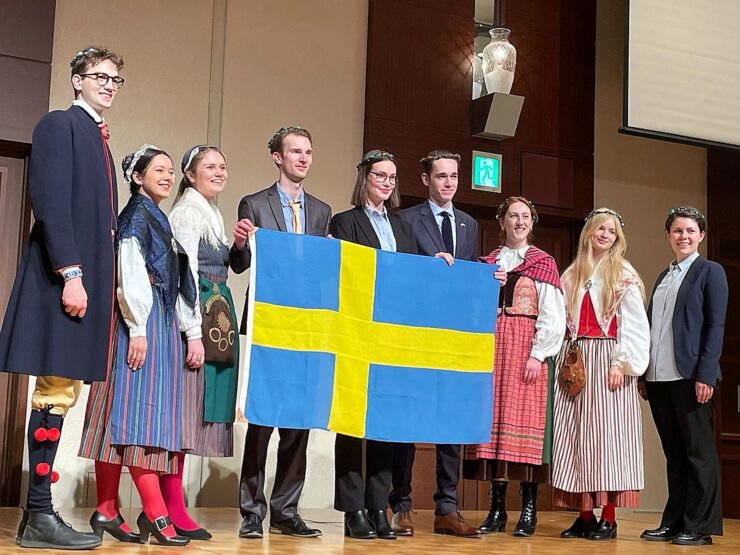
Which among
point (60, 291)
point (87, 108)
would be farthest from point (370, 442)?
point (87, 108)

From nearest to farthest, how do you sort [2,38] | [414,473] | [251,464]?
[251,464], [2,38], [414,473]

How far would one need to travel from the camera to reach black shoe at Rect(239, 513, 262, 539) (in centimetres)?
366

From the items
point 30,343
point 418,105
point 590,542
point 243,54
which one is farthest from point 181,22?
point 590,542

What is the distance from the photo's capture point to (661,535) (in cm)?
444

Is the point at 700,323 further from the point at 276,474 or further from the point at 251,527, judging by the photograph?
the point at 251,527

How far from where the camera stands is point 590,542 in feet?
13.6

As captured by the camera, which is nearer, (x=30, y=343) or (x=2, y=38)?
(x=30, y=343)

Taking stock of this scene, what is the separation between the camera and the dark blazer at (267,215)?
150 inches

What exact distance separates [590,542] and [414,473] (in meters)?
2.05

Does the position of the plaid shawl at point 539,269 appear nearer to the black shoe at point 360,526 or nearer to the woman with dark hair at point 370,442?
the woman with dark hair at point 370,442

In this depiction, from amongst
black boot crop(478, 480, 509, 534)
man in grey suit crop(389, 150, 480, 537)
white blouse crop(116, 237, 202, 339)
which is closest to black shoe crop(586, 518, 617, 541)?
black boot crop(478, 480, 509, 534)

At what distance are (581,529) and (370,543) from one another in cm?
122

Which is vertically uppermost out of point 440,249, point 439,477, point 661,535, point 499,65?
point 499,65

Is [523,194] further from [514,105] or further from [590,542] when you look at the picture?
[590,542]
